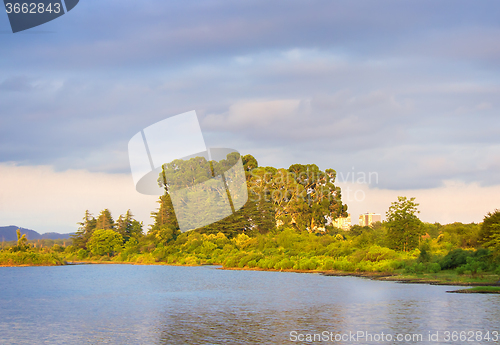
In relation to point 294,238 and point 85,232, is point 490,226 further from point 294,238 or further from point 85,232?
point 85,232

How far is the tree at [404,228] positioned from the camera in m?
47.1

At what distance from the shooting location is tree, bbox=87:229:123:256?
8381cm

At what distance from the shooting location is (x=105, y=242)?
84375 millimetres

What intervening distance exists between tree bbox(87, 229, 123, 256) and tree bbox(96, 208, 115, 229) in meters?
3.40

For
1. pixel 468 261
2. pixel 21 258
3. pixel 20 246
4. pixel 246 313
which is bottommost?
pixel 246 313

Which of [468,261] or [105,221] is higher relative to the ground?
[105,221]

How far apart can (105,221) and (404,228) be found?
192 ft

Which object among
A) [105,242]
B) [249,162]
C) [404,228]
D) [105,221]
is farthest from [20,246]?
[404,228]

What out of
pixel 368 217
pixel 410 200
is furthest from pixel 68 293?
pixel 368 217

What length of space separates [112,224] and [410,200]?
190 feet

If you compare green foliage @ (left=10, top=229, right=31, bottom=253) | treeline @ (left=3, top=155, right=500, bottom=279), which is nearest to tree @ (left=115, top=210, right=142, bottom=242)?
treeline @ (left=3, top=155, right=500, bottom=279)

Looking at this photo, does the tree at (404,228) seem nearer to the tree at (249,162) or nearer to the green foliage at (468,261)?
Result: the green foliage at (468,261)

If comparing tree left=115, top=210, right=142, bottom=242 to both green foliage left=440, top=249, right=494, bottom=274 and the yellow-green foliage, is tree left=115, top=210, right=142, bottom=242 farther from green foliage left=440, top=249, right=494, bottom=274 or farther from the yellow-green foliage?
green foliage left=440, top=249, right=494, bottom=274

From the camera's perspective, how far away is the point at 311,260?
51.3 metres
